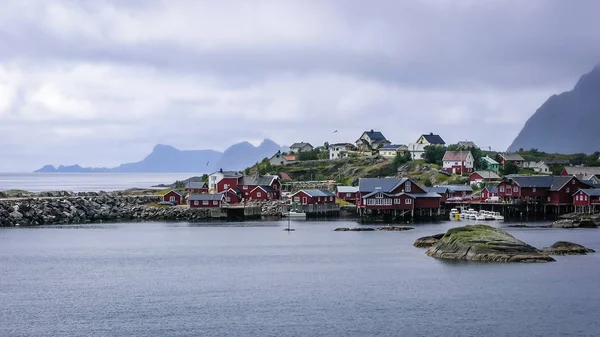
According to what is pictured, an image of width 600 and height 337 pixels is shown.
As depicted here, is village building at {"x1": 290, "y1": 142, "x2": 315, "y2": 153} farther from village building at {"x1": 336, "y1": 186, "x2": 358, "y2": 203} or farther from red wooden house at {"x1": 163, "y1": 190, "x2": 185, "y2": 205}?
→ red wooden house at {"x1": 163, "y1": 190, "x2": 185, "y2": 205}

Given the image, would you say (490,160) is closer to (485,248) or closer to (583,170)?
(583,170)

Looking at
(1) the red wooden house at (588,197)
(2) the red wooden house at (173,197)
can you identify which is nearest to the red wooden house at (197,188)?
(2) the red wooden house at (173,197)

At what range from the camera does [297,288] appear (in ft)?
165

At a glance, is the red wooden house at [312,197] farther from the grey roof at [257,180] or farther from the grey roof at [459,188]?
the grey roof at [459,188]

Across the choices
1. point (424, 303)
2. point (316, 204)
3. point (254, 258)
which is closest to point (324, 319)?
point (424, 303)

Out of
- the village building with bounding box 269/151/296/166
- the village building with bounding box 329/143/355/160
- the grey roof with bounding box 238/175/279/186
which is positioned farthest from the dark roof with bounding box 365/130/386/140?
the grey roof with bounding box 238/175/279/186

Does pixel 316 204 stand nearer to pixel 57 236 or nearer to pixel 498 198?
pixel 498 198

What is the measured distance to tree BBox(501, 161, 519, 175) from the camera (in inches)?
5541

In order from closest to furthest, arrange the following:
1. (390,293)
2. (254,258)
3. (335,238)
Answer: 1. (390,293)
2. (254,258)
3. (335,238)

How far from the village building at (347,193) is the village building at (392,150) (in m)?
33.1

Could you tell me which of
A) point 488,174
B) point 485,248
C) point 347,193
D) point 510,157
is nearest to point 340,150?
point 510,157

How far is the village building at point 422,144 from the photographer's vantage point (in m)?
155

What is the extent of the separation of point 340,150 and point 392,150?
42.3 feet

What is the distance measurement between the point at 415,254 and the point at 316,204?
50151mm
